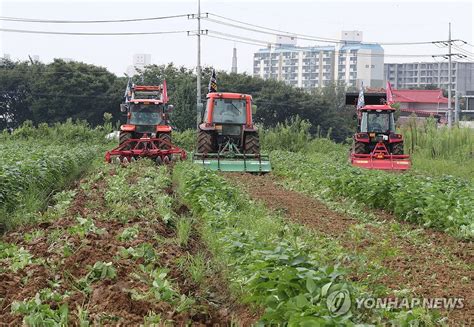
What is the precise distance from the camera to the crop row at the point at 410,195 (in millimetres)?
10016

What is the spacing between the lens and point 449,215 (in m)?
10.2

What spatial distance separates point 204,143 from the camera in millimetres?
21969

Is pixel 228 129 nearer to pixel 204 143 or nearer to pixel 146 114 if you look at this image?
pixel 204 143

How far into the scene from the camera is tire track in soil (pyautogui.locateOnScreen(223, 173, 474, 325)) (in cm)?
630

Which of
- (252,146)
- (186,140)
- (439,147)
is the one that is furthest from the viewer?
(186,140)

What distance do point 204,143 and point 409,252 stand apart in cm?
1406

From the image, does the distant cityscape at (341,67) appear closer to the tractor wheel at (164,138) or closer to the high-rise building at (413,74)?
the high-rise building at (413,74)

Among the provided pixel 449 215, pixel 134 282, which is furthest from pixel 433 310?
pixel 449 215

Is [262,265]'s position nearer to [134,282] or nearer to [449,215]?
[134,282]

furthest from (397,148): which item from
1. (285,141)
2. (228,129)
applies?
(285,141)

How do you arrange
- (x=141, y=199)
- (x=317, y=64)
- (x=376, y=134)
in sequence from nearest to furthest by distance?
(x=141, y=199)
(x=376, y=134)
(x=317, y=64)

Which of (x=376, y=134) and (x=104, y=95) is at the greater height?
(x=104, y=95)

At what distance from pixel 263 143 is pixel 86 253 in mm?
28886

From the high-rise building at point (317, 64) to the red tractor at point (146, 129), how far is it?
318 ft
